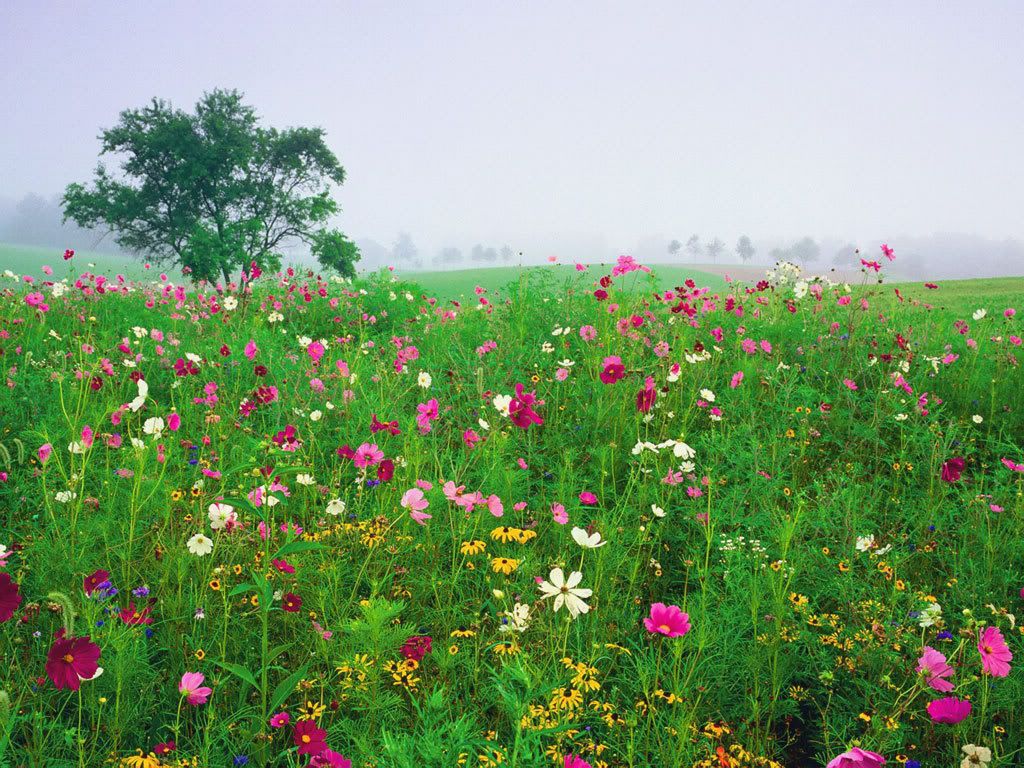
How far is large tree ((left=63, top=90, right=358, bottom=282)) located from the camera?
2553cm

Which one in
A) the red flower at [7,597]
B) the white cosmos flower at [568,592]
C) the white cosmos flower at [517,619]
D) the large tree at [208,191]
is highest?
the large tree at [208,191]

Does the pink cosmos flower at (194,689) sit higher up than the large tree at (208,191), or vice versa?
the large tree at (208,191)

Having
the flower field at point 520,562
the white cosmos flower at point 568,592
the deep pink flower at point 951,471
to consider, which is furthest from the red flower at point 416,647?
the deep pink flower at point 951,471

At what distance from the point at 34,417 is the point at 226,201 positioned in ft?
89.1

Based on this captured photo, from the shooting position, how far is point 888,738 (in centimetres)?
170

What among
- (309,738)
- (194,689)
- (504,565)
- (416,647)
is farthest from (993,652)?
(194,689)

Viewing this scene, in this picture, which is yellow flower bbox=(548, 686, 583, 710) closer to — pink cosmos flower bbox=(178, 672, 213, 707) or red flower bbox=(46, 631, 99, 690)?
pink cosmos flower bbox=(178, 672, 213, 707)

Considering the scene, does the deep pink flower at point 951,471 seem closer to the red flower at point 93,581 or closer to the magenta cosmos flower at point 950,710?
the magenta cosmos flower at point 950,710

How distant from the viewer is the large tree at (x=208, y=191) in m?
25.5

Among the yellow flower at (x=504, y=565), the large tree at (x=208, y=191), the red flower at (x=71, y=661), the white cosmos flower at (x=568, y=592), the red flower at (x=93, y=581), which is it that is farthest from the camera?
the large tree at (x=208, y=191)

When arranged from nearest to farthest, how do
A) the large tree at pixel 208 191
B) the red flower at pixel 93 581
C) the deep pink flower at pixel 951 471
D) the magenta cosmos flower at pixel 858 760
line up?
the magenta cosmos flower at pixel 858 760 < the red flower at pixel 93 581 < the deep pink flower at pixel 951 471 < the large tree at pixel 208 191

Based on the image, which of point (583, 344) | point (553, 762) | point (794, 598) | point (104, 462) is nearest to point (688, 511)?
point (794, 598)

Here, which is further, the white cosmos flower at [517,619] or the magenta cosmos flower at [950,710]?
the white cosmos flower at [517,619]

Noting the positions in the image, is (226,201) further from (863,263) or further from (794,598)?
(794,598)
